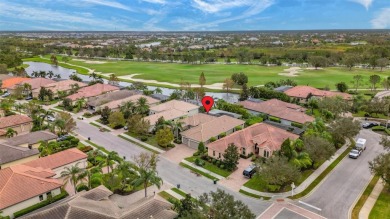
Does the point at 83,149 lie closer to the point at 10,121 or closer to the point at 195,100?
the point at 10,121

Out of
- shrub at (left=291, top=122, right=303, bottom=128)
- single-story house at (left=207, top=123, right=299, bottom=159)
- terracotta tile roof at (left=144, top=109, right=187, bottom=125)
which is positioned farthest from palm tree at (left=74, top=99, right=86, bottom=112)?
shrub at (left=291, top=122, right=303, bottom=128)

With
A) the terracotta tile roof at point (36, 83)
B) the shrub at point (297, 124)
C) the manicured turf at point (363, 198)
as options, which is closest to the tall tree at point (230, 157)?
the manicured turf at point (363, 198)

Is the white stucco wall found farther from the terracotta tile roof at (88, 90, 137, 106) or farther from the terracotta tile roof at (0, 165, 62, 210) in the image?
the terracotta tile roof at (88, 90, 137, 106)

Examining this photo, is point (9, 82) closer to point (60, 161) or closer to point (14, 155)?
point (14, 155)

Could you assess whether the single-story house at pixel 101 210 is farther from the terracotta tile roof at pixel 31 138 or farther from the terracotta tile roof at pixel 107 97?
the terracotta tile roof at pixel 107 97

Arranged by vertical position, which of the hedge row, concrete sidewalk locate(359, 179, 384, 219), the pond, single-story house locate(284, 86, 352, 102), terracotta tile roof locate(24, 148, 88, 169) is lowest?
the hedge row

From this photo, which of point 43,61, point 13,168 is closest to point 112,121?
point 13,168
